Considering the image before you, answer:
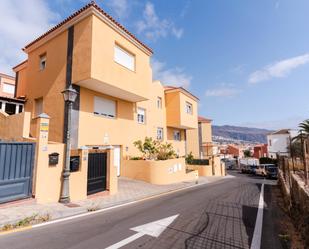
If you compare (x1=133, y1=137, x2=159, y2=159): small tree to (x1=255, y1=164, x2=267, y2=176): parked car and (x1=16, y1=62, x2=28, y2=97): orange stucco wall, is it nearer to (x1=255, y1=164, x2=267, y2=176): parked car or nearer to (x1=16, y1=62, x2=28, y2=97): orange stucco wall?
(x1=16, y1=62, x2=28, y2=97): orange stucco wall

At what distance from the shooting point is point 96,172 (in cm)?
945

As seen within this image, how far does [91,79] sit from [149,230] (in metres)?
8.72

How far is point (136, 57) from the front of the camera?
14.8 m

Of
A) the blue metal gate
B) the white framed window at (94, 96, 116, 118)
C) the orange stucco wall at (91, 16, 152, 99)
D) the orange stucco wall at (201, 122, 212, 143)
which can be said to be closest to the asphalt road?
the blue metal gate

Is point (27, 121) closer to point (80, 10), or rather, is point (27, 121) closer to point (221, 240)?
point (80, 10)

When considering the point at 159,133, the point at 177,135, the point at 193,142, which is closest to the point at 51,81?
the point at 159,133

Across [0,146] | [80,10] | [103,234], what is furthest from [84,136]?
[103,234]

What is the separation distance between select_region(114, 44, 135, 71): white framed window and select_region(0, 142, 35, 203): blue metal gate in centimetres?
805

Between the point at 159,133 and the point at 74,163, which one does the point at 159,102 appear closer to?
the point at 159,133

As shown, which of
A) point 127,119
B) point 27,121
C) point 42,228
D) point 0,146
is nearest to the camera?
point 42,228

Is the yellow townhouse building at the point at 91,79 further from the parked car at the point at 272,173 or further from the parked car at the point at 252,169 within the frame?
the parked car at the point at 252,169

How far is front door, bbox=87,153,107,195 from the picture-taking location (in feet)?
29.9

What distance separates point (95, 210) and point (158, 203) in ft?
8.57

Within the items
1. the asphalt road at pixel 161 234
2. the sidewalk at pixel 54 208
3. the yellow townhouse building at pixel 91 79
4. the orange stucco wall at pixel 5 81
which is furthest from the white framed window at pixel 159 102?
the orange stucco wall at pixel 5 81
